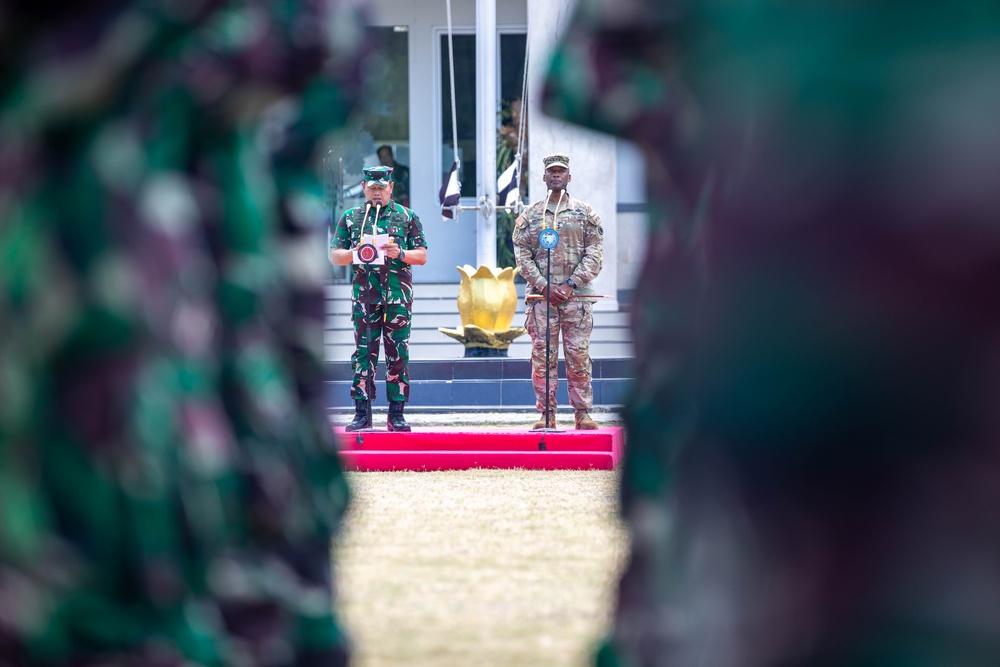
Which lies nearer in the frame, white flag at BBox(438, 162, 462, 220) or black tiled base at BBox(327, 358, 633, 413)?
black tiled base at BBox(327, 358, 633, 413)

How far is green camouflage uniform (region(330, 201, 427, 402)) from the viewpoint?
8102 millimetres

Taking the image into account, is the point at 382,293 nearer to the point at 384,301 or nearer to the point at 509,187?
the point at 384,301

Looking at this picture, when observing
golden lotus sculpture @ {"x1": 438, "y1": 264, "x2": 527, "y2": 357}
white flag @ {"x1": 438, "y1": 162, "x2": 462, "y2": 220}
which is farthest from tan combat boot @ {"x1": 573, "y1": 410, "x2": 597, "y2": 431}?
white flag @ {"x1": 438, "y1": 162, "x2": 462, "y2": 220}

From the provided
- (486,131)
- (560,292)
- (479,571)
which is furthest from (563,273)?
(479,571)

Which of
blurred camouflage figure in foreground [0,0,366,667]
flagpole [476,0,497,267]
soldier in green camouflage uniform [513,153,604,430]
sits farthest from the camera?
flagpole [476,0,497,267]

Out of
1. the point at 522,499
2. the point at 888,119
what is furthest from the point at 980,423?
the point at 522,499

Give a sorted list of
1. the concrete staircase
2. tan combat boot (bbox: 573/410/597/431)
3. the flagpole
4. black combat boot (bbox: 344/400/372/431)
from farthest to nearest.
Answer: the flagpole, the concrete staircase, tan combat boot (bbox: 573/410/597/431), black combat boot (bbox: 344/400/372/431)

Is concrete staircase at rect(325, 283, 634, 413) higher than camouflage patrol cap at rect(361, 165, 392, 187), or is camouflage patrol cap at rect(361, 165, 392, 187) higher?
camouflage patrol cap at rect(361, 165, 392, 187)

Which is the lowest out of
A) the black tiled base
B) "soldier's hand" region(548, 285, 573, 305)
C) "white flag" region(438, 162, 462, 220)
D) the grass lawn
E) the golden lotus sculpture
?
the black tiled base

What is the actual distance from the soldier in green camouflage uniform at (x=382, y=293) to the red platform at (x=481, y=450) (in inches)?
23.5

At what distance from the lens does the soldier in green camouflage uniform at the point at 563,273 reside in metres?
8.36

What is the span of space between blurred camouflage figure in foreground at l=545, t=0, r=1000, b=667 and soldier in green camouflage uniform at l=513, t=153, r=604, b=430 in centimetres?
655

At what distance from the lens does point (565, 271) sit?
27.6 feet

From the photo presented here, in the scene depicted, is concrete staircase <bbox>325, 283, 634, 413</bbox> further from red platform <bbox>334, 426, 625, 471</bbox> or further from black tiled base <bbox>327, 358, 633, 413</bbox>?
red platform <bbox>334, 426, 625, 471</bbox>
